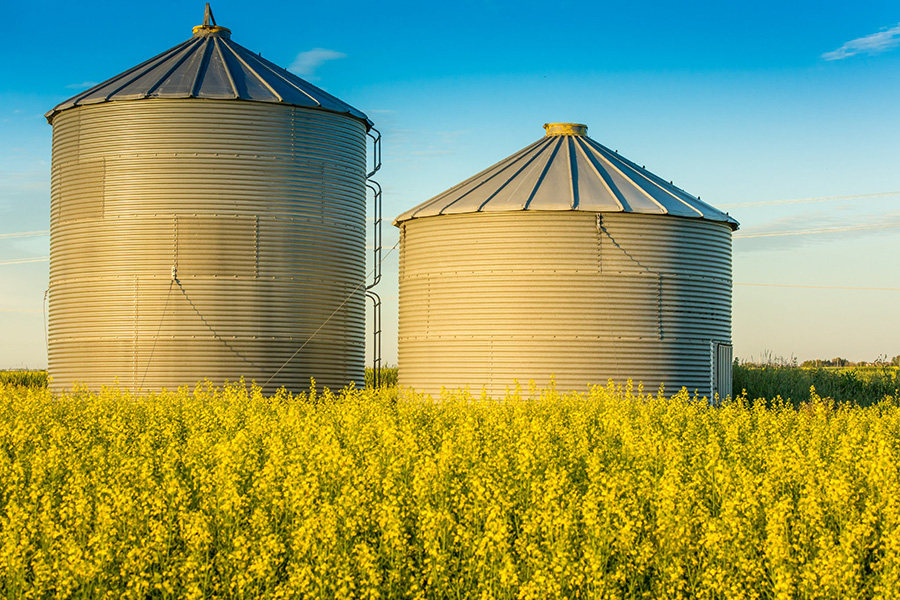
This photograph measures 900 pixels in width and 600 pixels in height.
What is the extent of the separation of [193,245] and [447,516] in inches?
633

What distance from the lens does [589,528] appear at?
9.01 metres

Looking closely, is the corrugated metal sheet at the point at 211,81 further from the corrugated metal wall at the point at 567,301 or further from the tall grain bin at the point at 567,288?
the corrugated metal wall at the point at 567,301

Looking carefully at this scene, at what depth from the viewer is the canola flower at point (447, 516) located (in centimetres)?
813

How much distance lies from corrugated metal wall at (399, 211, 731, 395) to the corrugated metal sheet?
4671mm

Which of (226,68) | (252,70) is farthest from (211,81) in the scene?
(252,70)

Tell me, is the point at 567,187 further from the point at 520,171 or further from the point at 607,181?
the point at 520,171

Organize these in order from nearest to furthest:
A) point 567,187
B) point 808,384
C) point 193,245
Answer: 1. point 193,245
2. point 567,187
3. point 808,384

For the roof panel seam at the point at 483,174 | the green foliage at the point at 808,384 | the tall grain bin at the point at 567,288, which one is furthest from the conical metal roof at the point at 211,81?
the green foliage at the point at 808,384

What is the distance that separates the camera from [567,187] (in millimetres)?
23812

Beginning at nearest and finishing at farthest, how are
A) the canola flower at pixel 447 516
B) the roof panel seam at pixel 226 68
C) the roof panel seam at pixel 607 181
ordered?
the canola flower at pixel 447 516, the roof panel seam at pixel 607 181, the roof panel seam at pixel 226 68

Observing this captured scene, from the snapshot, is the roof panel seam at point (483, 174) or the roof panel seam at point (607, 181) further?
the roof panel seam at point (483, 174)

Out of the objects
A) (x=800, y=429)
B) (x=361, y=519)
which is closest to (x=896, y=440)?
(x=800, y=429)

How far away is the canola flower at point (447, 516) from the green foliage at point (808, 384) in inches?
649

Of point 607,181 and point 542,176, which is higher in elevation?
point 542,176
